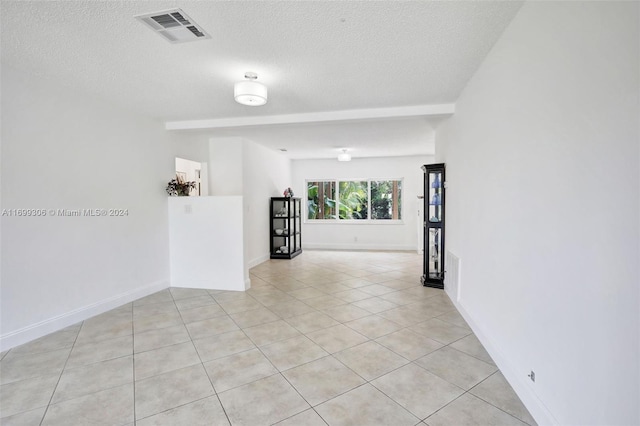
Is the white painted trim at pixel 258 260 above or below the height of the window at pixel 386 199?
below

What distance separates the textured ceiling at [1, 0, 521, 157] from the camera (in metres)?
1.99

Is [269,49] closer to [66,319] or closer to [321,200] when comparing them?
[66,319]

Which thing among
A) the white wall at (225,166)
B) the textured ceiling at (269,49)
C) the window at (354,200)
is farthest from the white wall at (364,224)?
the textured ceiling at (269,49)

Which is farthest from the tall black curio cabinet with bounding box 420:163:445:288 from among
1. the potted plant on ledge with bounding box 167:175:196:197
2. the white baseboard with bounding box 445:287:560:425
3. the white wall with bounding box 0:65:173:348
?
the white wall with bounding box 0:65:173:348

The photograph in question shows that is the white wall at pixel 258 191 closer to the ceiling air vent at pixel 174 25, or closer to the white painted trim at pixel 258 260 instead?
the white painted trim at pixel 258 260

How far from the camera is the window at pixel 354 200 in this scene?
27.6 ft

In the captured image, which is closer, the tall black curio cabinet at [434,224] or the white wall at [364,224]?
the tall black curio cabinet at [434,224]

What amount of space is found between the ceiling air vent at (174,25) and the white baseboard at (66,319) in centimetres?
292

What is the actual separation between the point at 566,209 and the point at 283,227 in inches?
247

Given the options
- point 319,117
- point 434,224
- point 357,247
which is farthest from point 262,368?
point 357,247

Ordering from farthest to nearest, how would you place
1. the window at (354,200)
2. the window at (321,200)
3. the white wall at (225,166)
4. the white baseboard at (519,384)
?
the window at (321,200) < the window at (354,200) < the white wall at (225,166) < the white baseboard at (519,384)

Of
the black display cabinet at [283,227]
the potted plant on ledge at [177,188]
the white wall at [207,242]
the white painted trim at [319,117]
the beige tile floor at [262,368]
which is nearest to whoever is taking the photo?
the beige tile floor at [262,368]

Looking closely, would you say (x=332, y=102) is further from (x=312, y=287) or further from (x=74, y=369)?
(x=74, y=369)

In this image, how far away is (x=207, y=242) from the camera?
4.63 meters
